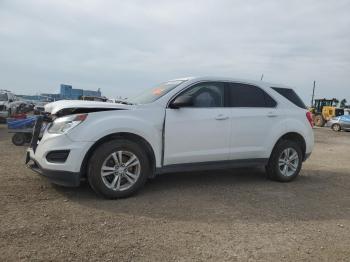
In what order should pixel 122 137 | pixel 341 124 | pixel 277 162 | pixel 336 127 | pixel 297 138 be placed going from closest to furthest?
pixel 122 137 < pixel 277 162 < pixel 297 138 < pixel 341 124 < pixel 336 127

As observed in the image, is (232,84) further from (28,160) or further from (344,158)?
(344,158)

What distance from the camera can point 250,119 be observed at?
252 inches

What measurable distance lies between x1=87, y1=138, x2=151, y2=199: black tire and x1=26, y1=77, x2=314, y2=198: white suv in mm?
13

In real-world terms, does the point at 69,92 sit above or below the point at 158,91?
above

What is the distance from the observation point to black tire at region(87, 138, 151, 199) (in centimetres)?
504

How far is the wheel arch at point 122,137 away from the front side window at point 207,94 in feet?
→ 3.29

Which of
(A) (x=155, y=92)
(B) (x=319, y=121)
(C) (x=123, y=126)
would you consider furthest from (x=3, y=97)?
(B) (x=319, y=121)

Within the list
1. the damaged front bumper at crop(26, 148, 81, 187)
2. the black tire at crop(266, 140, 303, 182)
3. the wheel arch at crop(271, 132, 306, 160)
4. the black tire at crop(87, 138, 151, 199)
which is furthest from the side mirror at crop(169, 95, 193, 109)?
the wheel arch at crop(271, 132, 306, 160)

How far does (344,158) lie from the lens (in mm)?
11172

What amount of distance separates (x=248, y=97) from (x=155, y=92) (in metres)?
1.63

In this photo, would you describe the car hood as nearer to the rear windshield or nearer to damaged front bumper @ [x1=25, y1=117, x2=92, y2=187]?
damaged front bumper @ [x1=25, y1=117, x2=92, y2=187]

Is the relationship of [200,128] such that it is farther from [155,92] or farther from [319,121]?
[319,121]

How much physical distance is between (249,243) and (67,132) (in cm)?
266

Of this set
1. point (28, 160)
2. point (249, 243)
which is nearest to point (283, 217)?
point (249, 243)
